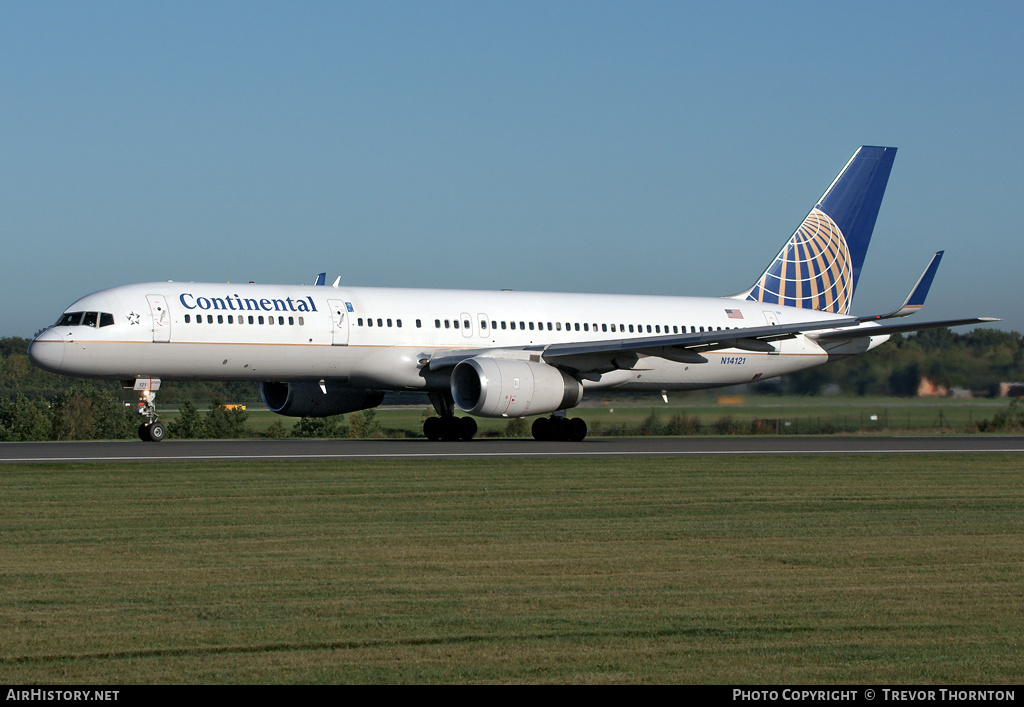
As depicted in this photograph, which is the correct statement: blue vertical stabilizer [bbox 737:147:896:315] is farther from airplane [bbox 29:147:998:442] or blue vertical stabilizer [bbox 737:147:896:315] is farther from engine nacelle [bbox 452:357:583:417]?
engine nacelle [bbox 452:357:583:417]

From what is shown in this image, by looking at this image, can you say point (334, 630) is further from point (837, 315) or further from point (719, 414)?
point (837, 315)

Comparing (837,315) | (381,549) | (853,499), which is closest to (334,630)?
(381,549)

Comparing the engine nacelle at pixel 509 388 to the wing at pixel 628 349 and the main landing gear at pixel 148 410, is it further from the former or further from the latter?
the main landing gear at pixel 148 410

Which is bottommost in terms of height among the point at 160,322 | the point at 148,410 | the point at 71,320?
the point at 148,410

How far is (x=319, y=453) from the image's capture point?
78.0ft

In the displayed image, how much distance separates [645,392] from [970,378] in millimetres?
9195

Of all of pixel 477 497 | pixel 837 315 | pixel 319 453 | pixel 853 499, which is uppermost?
pixel 837 315

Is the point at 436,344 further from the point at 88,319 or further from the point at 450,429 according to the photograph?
the point at 88,319

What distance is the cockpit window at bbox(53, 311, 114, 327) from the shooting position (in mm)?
26250

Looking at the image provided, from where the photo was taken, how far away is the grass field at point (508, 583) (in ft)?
21.4

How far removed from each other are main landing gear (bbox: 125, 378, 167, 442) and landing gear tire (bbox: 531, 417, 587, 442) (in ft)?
29.8

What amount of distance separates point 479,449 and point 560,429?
550 cm

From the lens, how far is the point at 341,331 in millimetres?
28328

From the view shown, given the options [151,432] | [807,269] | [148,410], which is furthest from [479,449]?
[807,269]
